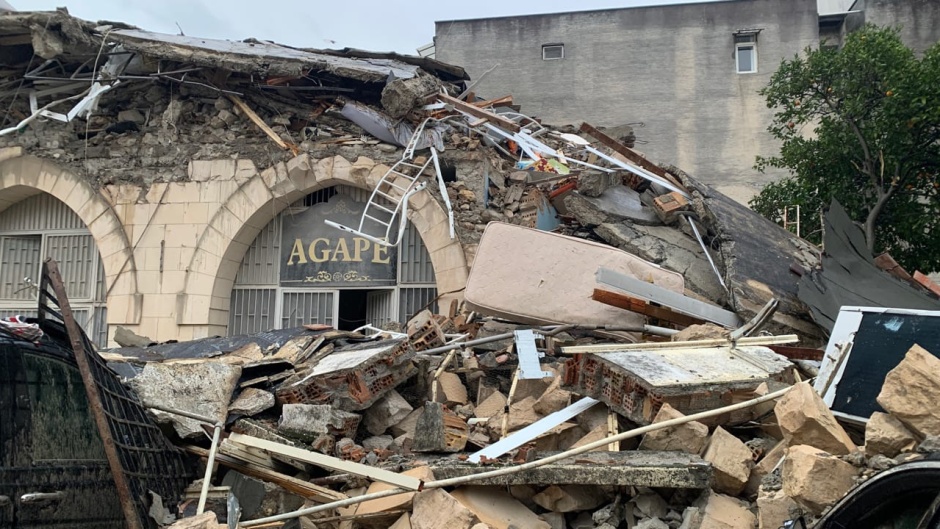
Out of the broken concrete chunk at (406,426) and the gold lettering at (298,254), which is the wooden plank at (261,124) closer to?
the gold lettering at (298,254)

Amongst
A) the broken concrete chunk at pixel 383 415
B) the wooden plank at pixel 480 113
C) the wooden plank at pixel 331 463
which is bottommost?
the wooden plank at pixel 331 463

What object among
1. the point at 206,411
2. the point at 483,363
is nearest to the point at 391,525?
the point at 206,411

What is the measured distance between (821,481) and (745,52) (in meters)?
18.0

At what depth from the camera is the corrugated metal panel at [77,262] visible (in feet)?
33.3

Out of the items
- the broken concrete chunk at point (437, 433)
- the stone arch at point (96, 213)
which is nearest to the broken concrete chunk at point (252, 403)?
the broken concrete chunk at point (437, 433)

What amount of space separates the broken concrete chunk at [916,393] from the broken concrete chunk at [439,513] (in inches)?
77.3

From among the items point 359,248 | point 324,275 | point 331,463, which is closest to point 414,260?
point 359,248

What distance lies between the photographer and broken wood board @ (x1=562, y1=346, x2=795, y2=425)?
421cm

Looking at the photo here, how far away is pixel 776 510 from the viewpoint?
3121mm

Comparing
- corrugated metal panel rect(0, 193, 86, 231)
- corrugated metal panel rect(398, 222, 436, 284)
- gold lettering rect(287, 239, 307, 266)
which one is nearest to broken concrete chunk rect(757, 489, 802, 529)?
corrugated metal panel rect(398, 222, 436, 284)

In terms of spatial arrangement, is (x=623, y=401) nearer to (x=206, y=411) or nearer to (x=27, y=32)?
(x=206, y=411)

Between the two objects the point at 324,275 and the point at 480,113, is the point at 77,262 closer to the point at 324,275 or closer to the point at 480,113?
the point at 324,275

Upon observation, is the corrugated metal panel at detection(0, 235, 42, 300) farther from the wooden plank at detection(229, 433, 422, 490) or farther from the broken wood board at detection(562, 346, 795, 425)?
the broken wood board at detection(562, 346, 795, 425)

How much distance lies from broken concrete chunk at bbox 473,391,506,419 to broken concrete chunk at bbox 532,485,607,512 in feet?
4.34
